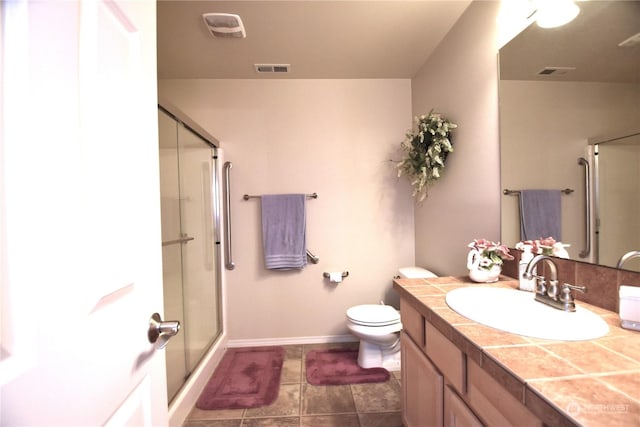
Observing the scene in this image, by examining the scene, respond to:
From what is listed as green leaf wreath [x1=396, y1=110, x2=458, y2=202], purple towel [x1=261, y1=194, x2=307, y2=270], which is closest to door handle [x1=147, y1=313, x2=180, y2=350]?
purple towel [x1=261, y1=194, x2=307, y2=270]

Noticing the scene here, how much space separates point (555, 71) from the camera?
1078 mm

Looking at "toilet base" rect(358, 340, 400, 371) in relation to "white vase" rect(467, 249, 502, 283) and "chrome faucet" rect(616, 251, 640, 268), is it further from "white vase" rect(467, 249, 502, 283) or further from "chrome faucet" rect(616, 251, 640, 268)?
"chrome faucet" rect(616, 251, 640, 268)

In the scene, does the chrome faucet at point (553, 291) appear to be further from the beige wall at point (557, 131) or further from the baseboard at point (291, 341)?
the baseboard at point (291, 341)

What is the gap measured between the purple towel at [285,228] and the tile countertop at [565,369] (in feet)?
4.84

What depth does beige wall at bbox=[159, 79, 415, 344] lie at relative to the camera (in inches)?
88.4

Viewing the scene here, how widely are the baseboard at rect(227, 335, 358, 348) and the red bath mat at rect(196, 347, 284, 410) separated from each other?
5 cm

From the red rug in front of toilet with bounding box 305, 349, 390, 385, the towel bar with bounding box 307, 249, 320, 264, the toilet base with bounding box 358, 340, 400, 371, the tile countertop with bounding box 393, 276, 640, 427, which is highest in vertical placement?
the tile countertop with bounding box 393, 276, 640, 427

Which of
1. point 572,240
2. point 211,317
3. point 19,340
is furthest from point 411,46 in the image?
point 211,317

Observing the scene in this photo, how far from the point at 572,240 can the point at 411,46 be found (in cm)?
161

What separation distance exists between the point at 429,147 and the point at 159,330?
5.83 ft

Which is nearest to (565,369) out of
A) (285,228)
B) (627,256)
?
(627,256)

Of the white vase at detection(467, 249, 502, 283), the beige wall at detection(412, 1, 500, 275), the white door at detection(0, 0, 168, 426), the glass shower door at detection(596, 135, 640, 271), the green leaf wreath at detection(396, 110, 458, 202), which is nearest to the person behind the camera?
the white door at detection(0, 0, 168, 426)

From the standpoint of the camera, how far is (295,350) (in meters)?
Answer: 2.19

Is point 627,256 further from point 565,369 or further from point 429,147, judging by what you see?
point 429,147
